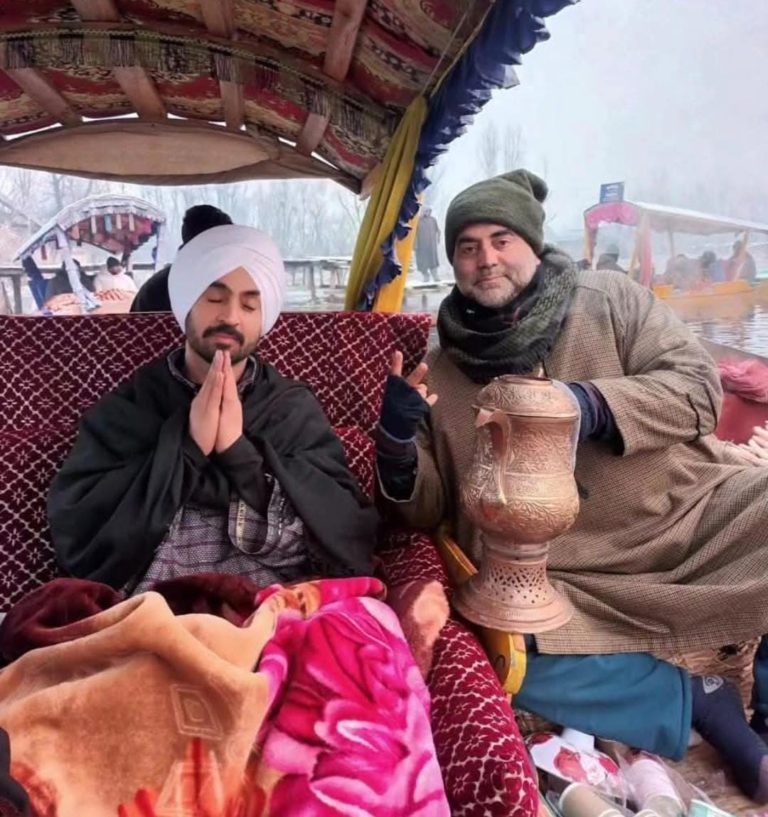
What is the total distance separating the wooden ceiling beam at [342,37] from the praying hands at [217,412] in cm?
110

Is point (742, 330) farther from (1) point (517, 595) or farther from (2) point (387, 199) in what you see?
(1) point (517, 595)

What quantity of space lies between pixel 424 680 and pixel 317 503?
0.50 m

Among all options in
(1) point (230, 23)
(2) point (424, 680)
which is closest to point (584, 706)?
(2) point (424, 680)

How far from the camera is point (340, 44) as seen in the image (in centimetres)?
216

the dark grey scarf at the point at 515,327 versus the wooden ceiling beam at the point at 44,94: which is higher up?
the wooden ceiling beam at the point at 44,94

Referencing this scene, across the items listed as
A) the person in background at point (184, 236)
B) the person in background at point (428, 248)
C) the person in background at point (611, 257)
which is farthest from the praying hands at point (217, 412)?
the person in background at point (611, 257)

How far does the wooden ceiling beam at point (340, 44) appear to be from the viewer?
2006mm

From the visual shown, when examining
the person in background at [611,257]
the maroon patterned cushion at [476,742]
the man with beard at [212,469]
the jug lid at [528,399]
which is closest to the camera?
the maroon patterned cushion at [476,742]

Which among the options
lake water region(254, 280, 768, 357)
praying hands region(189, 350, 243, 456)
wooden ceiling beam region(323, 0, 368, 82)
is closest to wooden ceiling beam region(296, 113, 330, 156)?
wooden ceiling beam region(323, 0, 368, 82)

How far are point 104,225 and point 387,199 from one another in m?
3.39

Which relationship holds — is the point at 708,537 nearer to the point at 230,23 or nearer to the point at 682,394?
the point at 682,394

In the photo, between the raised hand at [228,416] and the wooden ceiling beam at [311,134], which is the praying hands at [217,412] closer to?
the raised hand at [228,416]

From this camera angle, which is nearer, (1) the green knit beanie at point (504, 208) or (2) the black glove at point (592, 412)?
(2) the black glove at point (592, 412)

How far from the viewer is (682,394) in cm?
187
